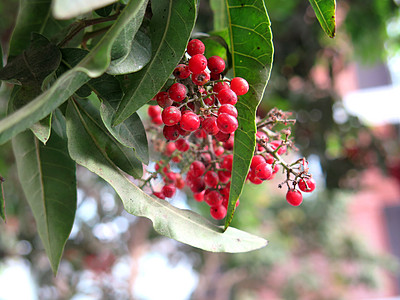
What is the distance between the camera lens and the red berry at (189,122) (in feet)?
1.87

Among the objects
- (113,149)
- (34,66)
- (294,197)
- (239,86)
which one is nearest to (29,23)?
(34,66)

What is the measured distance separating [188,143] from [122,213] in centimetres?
335

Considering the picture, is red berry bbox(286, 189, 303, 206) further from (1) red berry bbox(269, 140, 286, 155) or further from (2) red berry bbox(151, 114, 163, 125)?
(2) red berry bbox(151, 114, 163, 125)

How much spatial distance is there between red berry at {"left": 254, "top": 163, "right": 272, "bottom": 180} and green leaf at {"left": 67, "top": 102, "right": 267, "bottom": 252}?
9cm

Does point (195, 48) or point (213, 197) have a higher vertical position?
point (195, 48)

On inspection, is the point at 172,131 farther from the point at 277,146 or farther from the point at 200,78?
the point at 277,146

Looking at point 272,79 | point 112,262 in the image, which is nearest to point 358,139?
point 272,79

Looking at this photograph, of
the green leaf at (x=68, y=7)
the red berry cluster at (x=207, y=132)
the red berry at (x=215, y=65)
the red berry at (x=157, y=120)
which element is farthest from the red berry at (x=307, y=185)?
the green leaf at (x=68, y=7)

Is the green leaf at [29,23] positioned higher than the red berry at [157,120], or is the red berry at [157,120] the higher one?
the green leaf at [29,23]

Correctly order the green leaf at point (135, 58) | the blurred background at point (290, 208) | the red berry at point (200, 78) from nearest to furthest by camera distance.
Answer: the green leaf at point (135, 58)
the red berry at point (200, 78)
the blurred background at point (290, 208)

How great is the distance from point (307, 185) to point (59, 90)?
1.34 ft

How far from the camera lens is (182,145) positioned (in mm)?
712

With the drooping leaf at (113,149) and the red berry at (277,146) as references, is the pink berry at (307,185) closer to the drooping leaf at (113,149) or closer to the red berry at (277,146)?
the red berry at (277,146)

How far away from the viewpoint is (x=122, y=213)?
12.9ft
